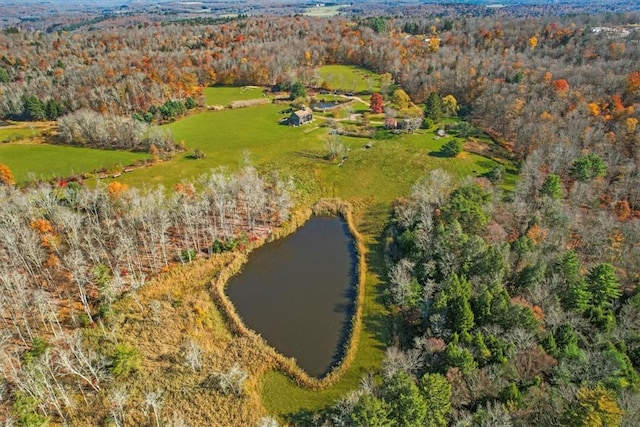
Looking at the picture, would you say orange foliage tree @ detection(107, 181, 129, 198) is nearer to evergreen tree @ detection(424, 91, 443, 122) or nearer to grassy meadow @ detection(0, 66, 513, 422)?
grassy meadow @ detection(0, 66, 513, 422)

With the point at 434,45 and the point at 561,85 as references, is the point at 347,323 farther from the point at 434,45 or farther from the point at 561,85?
the point at 434,45

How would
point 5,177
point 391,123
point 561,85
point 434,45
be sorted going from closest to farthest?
point 5,177, point 561,85, point 391,123, point 434,45

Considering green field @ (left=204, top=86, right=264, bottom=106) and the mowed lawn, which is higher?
green field @ (left=204, top=86, right=264, bottom=106)

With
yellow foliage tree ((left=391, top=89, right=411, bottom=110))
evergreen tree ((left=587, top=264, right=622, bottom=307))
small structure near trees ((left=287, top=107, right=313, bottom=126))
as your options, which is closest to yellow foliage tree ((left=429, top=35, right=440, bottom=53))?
yellow foliage tree ((left=391, top=89, right=411, bottom=110))

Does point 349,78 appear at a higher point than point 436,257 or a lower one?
higher

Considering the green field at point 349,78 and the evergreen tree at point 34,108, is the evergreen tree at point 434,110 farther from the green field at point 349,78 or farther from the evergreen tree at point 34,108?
the evergreen tree at point 34,108

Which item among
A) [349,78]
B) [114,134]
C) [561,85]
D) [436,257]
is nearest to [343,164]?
[436,257]

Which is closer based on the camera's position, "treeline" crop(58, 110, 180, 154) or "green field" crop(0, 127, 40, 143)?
"treeline" crop(58, 110, 180, 154)
